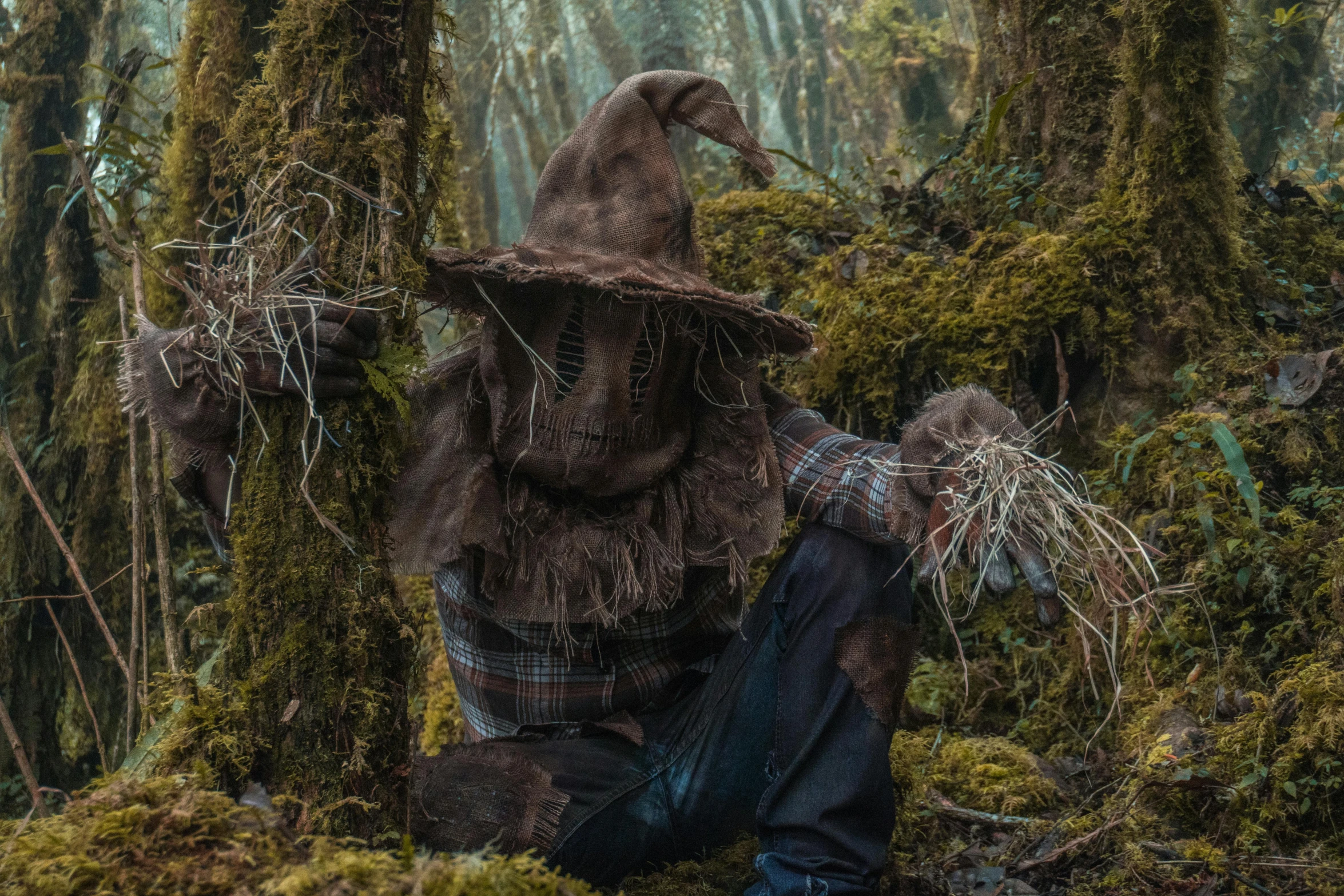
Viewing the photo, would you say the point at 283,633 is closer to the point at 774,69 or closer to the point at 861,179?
the point at 861,179

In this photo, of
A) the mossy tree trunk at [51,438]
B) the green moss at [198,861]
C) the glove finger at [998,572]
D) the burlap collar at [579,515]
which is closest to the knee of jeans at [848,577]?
the burlap collar at [579,515]

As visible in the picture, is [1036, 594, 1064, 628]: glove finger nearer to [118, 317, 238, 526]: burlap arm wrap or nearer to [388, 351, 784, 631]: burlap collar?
[388, 351, 784, 631]: burlap collar

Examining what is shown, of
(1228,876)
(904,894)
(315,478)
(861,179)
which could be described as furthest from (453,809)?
(861,179)

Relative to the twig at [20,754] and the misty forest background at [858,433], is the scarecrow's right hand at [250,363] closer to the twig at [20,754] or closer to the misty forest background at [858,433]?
the misty forest background at [858,433]

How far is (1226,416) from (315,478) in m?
2.79

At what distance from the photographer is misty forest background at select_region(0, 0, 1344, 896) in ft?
5.74

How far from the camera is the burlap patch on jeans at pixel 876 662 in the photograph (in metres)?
2.21

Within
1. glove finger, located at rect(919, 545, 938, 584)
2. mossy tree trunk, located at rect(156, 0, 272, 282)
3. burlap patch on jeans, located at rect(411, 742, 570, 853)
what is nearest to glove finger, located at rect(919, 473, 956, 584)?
glove finger, located at rect(919, 545, 938, 584)

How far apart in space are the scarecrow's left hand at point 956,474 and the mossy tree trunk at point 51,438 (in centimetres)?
374

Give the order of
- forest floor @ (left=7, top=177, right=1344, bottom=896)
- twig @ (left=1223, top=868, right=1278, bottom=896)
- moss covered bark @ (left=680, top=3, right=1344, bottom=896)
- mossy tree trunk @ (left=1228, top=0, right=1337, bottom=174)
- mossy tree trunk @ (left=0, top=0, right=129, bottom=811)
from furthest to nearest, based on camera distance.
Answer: mossy tree trunk @ (left=1228, top=0, right=1337, bottom=174) < mossy tree trunk @ (left=0, top=0, right=129, bottom=811) < moss covered bark @ (left=680, top=3, right=1344, bottom=896) < twig @ (left=1223, top=868, right=1278, bottom=896) < forest floor @ (left=7, top=177, right=1344, bottom=896)

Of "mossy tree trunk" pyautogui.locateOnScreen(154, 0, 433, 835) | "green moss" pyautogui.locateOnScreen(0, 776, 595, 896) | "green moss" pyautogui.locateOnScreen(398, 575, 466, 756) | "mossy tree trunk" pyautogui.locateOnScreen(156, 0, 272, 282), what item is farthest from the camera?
"green moss" pyautogui.locateOnScreen(398, 575, 466, 756)

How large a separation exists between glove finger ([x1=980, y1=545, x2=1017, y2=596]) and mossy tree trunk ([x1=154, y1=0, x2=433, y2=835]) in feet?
3.94

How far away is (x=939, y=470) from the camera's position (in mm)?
2037

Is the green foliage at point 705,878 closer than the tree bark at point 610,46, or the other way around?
the green foliage at point 705,878
